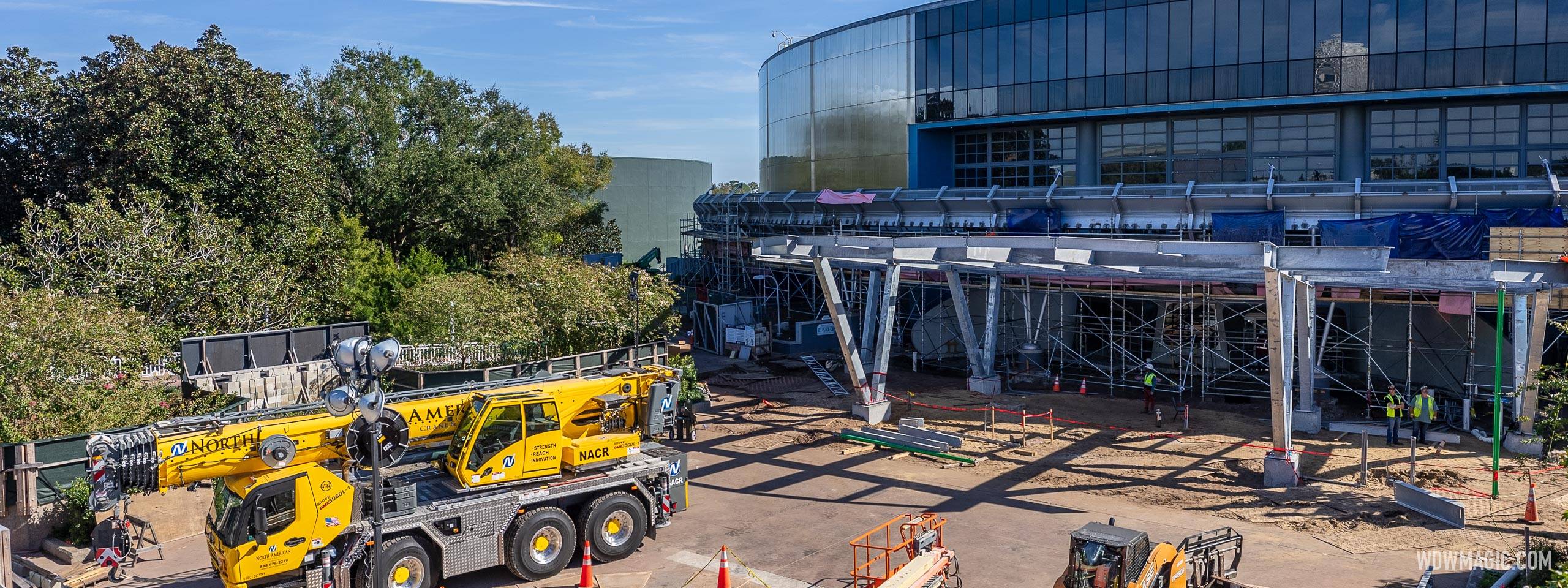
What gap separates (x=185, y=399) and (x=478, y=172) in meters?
21.1

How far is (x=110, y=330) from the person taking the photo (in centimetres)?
1925

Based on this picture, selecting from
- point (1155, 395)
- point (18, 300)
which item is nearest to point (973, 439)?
point (1155, 395)

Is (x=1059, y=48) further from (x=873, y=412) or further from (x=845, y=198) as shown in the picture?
(x=873, y=412)

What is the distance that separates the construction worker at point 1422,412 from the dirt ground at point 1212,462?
0.48 m

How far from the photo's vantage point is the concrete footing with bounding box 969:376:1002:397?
90.8 feet

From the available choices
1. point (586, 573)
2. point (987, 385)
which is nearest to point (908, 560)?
point (586, 573)

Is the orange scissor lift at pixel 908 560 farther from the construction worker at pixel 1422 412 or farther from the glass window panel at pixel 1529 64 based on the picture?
the glass window panel at pixel 1529 64

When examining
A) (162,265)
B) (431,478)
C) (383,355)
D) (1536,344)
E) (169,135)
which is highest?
(169,135)

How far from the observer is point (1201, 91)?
32.3 m

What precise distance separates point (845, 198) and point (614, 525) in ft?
83.9

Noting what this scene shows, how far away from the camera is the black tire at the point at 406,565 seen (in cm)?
1260

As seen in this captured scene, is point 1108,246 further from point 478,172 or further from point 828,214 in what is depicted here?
point 478,172

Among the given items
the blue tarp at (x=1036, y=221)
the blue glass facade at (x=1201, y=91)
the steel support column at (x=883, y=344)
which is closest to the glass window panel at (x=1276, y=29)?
the blue glass facade at (x=1201, y=91)

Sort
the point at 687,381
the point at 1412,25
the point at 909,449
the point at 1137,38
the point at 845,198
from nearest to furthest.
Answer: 1. the point at 909,449
2. the point at 687,381
3. the point at 1412,25
4. the point at 1137,38
5. the point at 845,198
